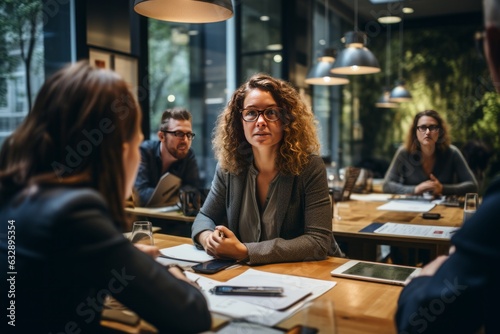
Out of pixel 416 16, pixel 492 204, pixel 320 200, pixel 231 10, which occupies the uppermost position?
pixel 416 16

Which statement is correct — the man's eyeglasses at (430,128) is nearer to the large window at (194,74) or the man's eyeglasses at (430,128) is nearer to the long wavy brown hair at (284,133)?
the long wavy brown hair at (284,133)

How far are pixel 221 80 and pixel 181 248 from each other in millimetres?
5617

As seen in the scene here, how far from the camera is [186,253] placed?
6.19 ft

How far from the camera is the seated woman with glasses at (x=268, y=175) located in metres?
1.99

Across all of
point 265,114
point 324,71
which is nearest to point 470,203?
point 265,114

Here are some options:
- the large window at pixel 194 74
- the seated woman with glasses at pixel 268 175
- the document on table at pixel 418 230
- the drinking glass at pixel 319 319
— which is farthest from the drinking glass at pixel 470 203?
the large window at pixel 194 74

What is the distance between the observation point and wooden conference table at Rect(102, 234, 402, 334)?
113cm

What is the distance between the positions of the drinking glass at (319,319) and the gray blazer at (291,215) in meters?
0.80

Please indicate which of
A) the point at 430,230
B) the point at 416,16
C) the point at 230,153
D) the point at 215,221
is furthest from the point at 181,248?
the point at 416,16

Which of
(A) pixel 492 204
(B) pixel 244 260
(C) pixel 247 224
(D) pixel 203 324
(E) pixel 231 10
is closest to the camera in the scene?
(A) pixel 492 204

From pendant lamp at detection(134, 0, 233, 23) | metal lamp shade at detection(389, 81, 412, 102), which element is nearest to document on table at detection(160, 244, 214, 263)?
pendant lamp at detection(134, 0, 233, 23)

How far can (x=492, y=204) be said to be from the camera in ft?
2.97

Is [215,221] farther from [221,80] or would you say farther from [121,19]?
[221,80]

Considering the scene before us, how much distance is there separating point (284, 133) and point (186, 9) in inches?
28.3
